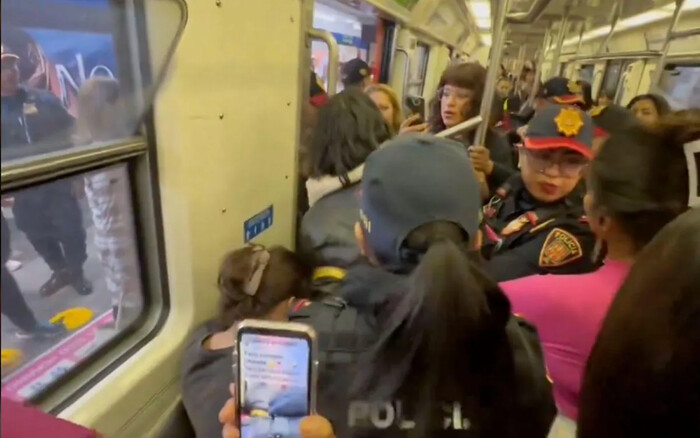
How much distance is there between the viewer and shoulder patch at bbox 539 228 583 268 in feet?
4.44

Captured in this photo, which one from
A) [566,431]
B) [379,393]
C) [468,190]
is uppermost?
[468,190]

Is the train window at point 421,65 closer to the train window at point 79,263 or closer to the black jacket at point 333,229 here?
the black jacket at point 333,229

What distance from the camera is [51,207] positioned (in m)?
1.17

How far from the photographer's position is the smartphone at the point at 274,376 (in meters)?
0.83

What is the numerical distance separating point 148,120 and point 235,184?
1.35 feet

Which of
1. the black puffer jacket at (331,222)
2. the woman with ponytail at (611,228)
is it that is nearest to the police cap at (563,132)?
the woman with ponytail at (611,228)

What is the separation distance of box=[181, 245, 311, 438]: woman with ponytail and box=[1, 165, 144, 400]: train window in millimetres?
249

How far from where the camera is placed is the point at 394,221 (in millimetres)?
869

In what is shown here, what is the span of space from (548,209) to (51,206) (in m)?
1.25

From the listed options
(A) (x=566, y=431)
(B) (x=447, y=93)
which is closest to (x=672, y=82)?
(B) (x=447, y=93)

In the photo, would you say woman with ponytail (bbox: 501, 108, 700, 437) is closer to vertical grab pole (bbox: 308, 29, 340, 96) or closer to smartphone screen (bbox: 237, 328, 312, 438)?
smartphone screen (bbox: 237, 328, 312, 438)

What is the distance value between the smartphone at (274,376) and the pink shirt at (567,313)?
0.46 metres

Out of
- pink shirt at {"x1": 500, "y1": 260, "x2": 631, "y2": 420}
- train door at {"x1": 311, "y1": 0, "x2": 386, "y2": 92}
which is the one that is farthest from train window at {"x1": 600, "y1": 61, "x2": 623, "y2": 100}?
pink shirt at {"x1": 500, "y1": 260, "x2": 631, "y2": 420}

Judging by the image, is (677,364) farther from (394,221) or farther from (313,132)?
(313,132)
